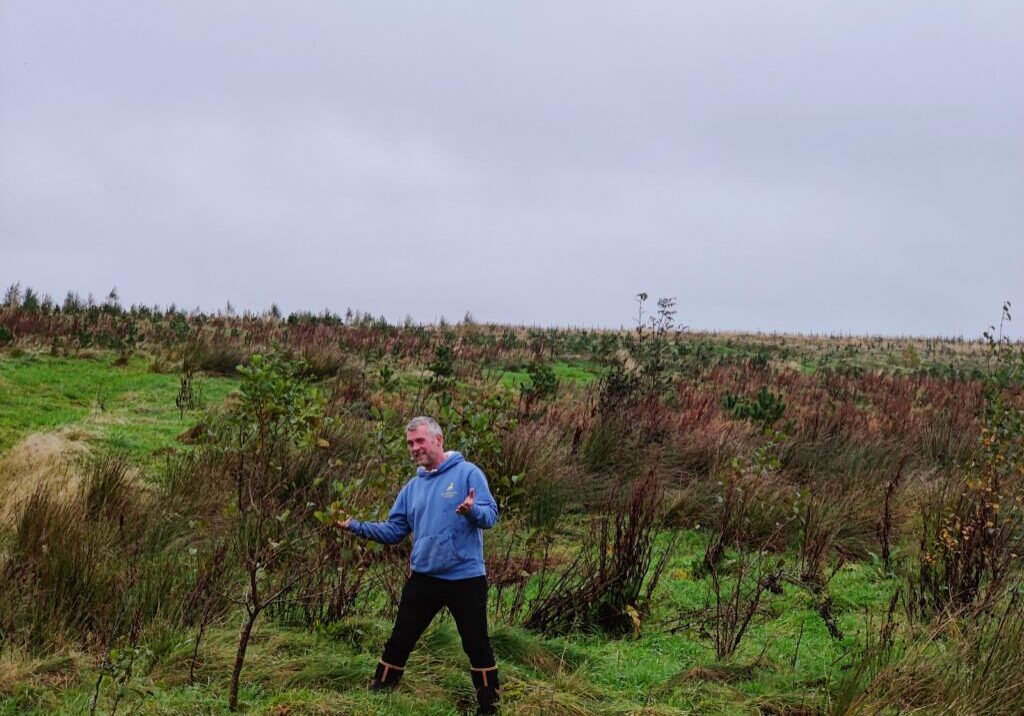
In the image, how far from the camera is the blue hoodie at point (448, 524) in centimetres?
436

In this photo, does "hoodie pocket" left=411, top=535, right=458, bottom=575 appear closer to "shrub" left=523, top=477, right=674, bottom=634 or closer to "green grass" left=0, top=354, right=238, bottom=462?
"shrub" left=523, top=477, right=674, bottom=634

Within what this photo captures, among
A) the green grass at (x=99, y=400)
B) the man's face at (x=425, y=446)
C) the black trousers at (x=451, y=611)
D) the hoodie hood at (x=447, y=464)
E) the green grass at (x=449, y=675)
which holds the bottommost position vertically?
the green grass at (x=449, y=675)

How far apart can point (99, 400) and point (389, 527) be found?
8.45m

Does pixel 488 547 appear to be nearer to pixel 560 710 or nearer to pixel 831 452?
pixel 560 710

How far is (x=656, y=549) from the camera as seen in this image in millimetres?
8242

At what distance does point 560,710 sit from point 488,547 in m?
3.11

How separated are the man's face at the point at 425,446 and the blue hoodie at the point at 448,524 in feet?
0.15

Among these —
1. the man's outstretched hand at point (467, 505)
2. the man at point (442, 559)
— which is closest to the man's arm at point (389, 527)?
the man at point (442, 559)

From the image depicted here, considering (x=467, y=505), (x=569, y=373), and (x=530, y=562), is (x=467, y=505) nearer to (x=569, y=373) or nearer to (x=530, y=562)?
(x=530, y=562)

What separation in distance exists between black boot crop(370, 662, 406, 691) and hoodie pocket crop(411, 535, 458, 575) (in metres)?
0.59

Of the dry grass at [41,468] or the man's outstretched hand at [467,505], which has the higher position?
the man's outstretched hand at [467,505]

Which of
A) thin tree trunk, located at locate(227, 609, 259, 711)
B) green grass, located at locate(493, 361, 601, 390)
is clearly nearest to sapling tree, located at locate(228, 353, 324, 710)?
thin tree trunk, located at locate(227, 609, 259, 711)

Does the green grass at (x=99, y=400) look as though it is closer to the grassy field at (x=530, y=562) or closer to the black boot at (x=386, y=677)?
the grassy field at (x=530, y=562)

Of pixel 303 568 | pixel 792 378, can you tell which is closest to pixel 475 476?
pixel 303 568
